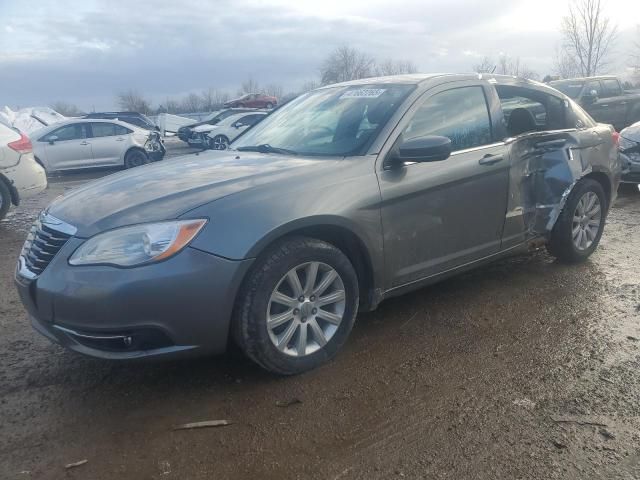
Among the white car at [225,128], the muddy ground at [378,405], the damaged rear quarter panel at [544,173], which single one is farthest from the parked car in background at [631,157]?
the white car at [225,128]

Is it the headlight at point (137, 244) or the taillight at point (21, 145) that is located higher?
the taillight at point (21, 145)

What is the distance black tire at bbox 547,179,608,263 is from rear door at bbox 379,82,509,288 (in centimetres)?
91

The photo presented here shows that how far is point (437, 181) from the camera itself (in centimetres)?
370

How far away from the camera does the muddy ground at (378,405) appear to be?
8.11 feet

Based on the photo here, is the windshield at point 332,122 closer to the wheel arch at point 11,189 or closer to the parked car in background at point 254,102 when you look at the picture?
the wheel arch at point 11,189

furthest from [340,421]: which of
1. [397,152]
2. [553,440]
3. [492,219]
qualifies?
[492,219]

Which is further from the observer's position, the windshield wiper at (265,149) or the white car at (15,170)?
the white car at (15,170)

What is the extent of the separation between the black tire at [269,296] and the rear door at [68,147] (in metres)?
13.7

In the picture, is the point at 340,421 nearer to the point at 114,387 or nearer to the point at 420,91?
the point at 114,387

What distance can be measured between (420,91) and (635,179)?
235 inches

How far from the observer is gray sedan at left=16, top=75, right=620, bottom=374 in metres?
2.77

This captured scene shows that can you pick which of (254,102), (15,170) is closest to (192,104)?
(254,102)

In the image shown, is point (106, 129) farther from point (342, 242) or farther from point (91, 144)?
point (342, 242)

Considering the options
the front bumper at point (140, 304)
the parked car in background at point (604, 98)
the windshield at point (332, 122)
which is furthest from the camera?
the parked car in background at point (604, 98)
